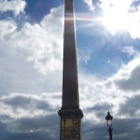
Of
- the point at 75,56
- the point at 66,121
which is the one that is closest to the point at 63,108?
the point at 66,121

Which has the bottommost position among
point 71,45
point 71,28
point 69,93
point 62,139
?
point 62,139

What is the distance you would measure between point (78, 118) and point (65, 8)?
7.71 meters

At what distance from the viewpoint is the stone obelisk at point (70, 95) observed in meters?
16.0

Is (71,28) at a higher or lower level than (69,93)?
higher

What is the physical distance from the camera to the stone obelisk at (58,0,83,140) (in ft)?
52.6

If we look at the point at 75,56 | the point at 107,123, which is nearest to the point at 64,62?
the point at 75,56

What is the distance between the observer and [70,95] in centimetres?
1688

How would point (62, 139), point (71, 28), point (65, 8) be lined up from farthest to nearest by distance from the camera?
point (65, 8), point (71, 28), point (62, 139)

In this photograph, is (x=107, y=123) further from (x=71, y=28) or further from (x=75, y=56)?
(x=71, y=28)

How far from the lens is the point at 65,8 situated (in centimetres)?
2062

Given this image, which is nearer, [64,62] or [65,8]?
[64,62]

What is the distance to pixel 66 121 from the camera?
16.3 m

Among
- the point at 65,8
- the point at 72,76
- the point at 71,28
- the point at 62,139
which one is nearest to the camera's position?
the point at 62,139

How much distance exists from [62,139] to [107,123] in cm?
258
